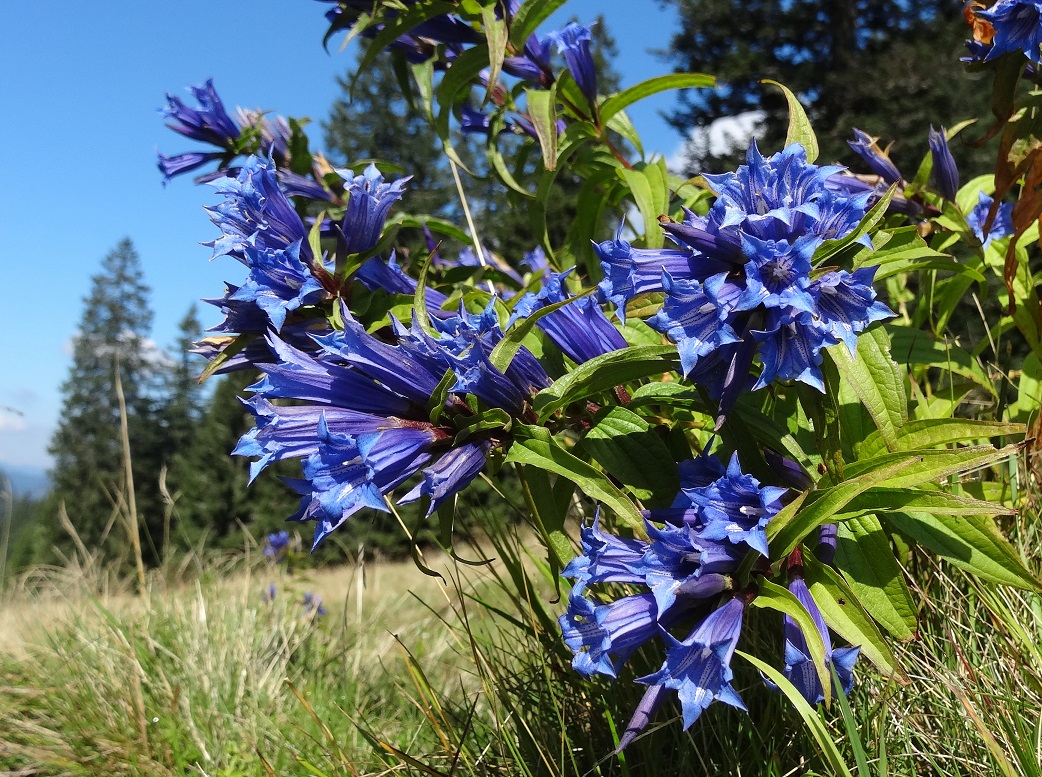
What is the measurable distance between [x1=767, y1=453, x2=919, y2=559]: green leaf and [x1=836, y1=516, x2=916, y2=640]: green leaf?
0.20 m

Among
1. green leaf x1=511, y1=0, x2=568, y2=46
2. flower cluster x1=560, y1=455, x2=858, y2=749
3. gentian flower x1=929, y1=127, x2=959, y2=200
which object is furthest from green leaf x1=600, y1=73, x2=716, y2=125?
flower cluster x1=560, y1=455, x2=858, y2=749

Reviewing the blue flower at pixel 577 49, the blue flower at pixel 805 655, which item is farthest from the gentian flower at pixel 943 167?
the blue flower at pixel 805 655

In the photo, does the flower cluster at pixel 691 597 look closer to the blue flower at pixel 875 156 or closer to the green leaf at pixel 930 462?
the green leaf at pixel 930 462

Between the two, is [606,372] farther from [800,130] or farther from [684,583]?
[800,130]

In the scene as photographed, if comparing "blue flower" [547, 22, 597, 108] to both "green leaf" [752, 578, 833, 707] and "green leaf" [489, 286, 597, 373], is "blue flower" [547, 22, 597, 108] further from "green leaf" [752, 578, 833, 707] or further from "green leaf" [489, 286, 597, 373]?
"green leaf" [752, 578, 833, 707]

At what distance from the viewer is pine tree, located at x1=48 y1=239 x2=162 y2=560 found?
88.1ft

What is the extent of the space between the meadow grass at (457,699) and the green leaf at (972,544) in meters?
0.20

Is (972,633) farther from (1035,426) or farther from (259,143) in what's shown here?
(259,143)

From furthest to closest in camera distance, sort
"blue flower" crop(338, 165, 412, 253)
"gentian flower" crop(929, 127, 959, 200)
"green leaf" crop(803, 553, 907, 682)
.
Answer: "gentian flower" crop(929, 127, 959, 200) < "blue flower" crop(338, 165, 412, 253) < "green leaf" crop(803, 553, 907, 682)

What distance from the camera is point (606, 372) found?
1122 millimetres

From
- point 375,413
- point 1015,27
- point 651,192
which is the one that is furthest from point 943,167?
point 375,413

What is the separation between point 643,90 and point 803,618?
1.37 metres

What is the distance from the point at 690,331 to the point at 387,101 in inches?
1030

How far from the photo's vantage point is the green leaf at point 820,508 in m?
0.99
